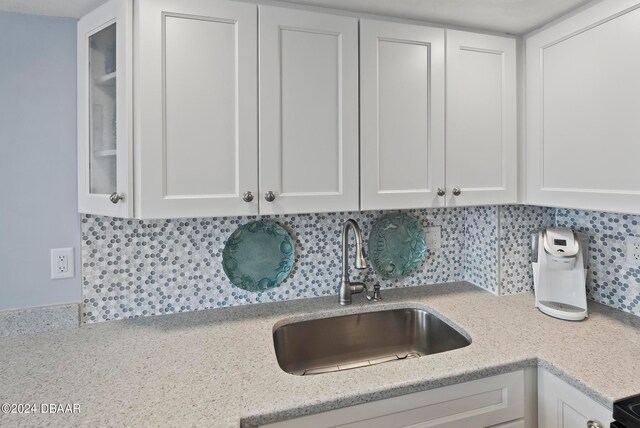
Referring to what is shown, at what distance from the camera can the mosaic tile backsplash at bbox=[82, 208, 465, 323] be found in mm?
1431

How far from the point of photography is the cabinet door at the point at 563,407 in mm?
1009

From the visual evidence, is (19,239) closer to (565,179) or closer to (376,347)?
(376,347)

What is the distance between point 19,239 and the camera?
4.39 feet

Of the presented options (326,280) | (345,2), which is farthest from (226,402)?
(345,2)

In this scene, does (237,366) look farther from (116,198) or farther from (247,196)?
(116,198)

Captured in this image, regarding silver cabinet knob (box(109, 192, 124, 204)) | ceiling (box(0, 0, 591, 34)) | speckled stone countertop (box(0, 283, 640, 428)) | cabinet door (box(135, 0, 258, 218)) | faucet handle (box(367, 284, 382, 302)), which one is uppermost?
ceiling (box(0, 0, 591, 34))

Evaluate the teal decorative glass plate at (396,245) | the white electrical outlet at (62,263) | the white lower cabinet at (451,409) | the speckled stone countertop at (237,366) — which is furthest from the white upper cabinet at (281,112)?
the white lower cabinet at (451,409)

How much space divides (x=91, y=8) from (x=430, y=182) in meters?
1.41

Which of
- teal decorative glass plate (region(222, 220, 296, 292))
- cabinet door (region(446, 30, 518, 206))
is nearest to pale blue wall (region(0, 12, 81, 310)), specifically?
teal decorative glass plate (region(222, 220, 296, 292))

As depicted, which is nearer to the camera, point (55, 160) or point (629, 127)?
point (629, 127)

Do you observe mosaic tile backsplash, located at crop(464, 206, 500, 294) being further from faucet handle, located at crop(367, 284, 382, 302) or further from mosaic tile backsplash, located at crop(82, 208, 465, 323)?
faucet handle, located at crop(367, 284, 382, 302)

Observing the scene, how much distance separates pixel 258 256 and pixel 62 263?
0.74m

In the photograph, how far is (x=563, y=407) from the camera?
3.68 feet

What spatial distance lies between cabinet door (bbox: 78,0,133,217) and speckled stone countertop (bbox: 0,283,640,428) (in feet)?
1.55
